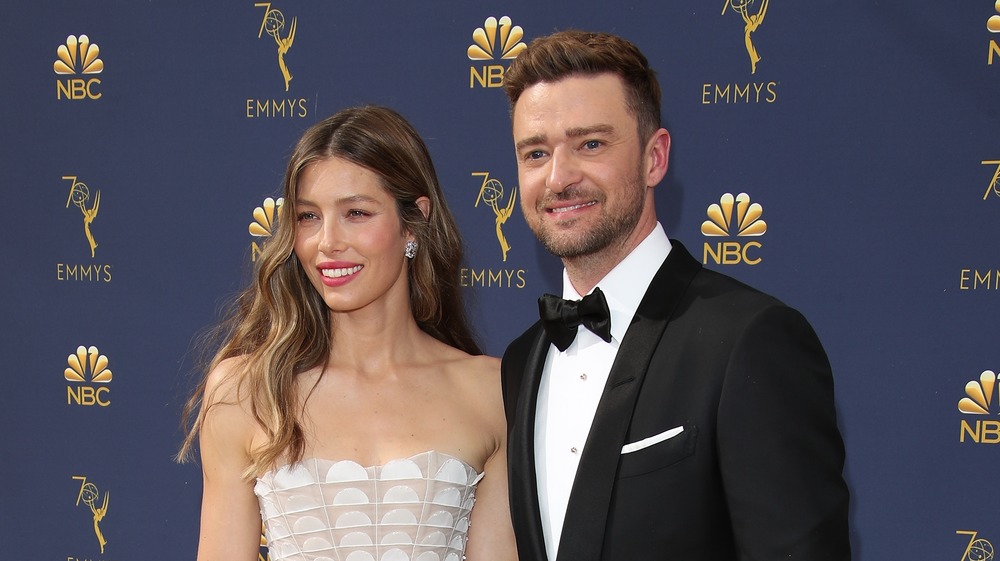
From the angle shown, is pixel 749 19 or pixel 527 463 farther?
pixel 749 19

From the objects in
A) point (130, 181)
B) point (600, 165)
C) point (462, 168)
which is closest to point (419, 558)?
point (600, 165)

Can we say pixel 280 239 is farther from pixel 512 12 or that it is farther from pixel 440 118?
pixel 512 12

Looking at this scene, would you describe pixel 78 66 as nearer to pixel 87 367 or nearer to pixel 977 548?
pixel 87 367

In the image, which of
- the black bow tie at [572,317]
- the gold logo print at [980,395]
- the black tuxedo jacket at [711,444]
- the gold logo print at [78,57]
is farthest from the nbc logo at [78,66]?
the gold logo print at [980,395]

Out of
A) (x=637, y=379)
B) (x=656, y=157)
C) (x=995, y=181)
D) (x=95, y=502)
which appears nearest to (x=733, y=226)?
(x=995, y=181)

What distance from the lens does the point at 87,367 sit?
10.2 feet

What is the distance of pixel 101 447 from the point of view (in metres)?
3.11

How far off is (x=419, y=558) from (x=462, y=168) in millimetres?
1258

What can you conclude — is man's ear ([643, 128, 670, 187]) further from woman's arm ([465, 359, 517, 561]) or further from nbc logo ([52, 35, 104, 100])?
nbc logo ([52, 35, 104, 100])

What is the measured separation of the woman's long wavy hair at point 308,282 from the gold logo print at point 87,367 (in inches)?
42.0

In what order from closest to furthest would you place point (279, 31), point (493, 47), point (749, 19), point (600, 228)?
point (600, 228) → point (749, 19) → point (493, 47) → point (279, 31)

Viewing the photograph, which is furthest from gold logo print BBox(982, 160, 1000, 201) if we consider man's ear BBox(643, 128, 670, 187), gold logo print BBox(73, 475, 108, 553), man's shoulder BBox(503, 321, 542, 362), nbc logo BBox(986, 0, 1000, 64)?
gold logo print BBox(73, 475, 108, 553)

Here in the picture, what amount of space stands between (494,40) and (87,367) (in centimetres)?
175

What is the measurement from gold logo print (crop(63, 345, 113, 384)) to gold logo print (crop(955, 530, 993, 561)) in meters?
2.66
